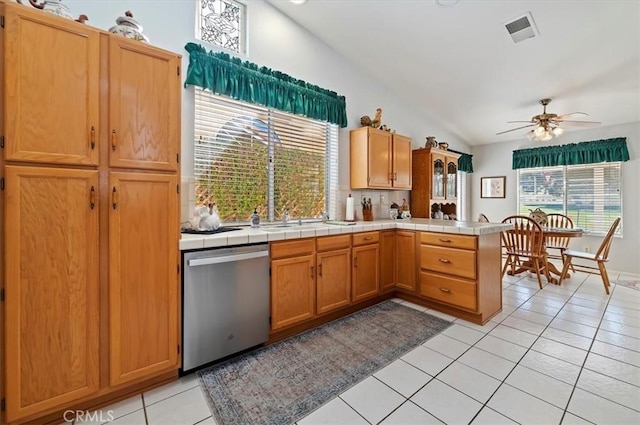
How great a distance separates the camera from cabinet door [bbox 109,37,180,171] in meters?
1.55

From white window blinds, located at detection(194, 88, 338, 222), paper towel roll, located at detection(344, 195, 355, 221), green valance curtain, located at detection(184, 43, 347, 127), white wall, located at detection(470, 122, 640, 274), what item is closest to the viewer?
green valance curtain, located at detection(184, 43, 347, 127)

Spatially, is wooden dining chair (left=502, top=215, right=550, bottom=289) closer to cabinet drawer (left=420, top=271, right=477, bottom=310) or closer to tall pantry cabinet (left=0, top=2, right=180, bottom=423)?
cabinet drawer (left=420, top=271, right=477, bottom=310)

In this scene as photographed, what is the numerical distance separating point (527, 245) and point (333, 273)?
10.4 ft

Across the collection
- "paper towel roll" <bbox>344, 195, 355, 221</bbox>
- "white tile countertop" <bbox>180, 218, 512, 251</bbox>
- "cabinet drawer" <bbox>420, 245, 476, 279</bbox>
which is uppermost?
"paper towel roll" <bbox>344, 195, 355, 221</bbox>

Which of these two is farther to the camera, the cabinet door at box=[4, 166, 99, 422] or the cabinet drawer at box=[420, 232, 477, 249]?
the cabinet drawer at box=[420, 232, 477, 249]

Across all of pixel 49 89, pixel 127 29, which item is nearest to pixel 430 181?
pixel 127 29

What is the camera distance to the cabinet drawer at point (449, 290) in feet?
8.62

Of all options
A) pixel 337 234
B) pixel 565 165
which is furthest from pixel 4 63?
pixel 565 165

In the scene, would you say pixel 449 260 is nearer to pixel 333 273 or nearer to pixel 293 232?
pixel 333 273

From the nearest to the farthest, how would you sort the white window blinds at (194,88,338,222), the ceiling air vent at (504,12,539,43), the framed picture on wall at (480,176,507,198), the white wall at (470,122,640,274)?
the white window blinds at (194,88,338,222) < the ceiling air vent at (504,12,539,43) < the white wall at (470,122,640,274) < the framed picture on wall at (480,176,507,198)

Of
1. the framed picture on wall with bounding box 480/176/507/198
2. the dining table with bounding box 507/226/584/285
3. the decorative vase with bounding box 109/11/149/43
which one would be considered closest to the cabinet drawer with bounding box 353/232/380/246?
the decorative vase with bounding box 109/11/149/43

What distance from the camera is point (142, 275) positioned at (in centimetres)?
164

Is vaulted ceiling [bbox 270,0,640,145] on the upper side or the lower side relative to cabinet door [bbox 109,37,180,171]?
upper

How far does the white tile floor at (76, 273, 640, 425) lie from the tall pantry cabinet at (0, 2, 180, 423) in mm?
367
